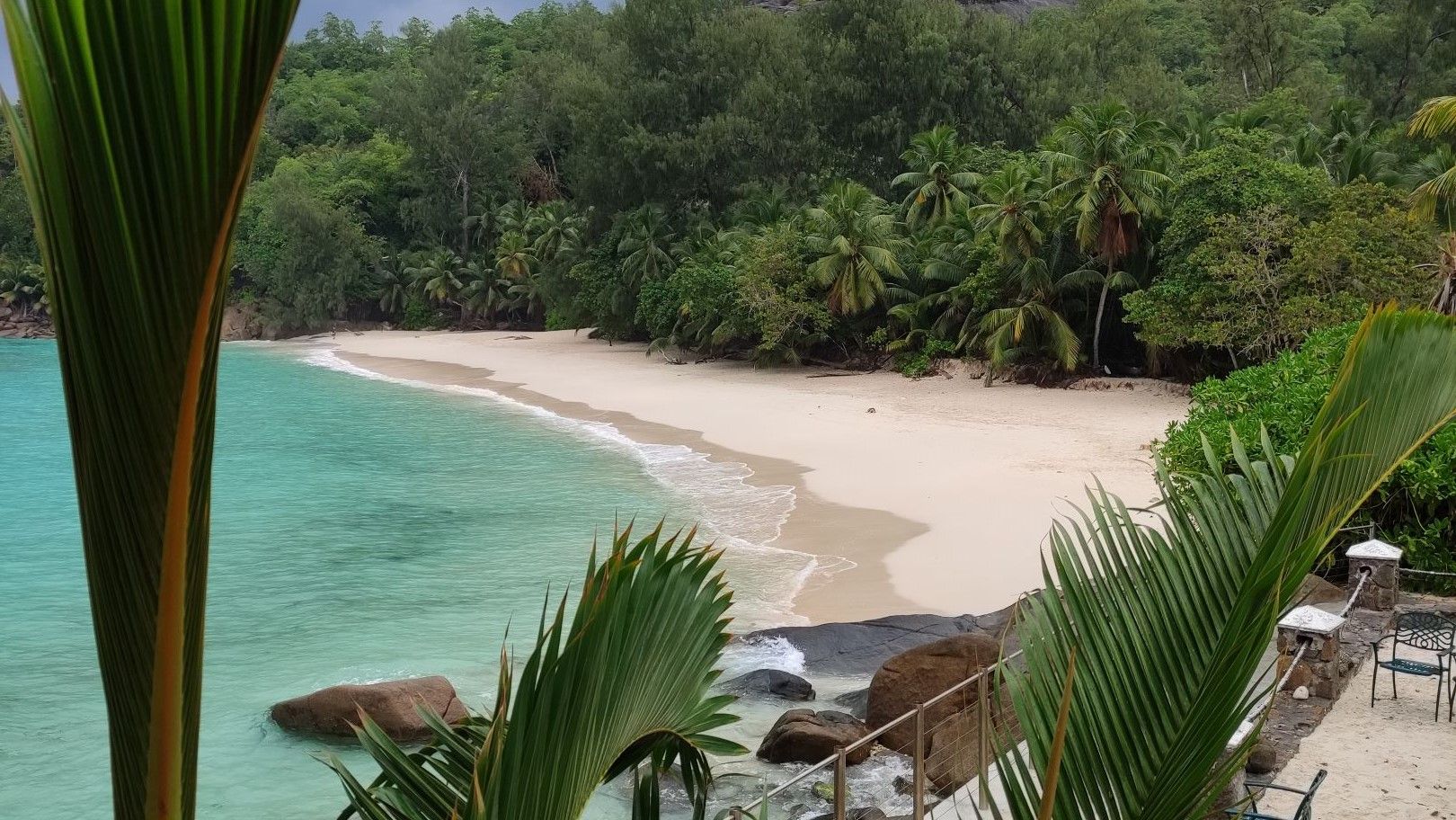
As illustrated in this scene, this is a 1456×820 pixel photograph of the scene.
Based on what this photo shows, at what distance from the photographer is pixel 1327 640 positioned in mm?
7617

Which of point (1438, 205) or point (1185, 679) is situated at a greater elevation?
point (1438, 205)

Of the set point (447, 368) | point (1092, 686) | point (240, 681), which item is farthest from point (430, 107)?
point (1092, 686)

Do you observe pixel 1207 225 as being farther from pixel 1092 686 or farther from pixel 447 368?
pixel 447 368

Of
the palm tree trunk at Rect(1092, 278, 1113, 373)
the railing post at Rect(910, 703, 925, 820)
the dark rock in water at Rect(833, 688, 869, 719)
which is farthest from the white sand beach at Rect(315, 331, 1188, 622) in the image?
the dark rock in water at Rect(833, 688, 869, 719)

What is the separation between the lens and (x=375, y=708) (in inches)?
372

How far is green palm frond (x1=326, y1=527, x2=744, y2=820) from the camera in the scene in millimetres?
1778

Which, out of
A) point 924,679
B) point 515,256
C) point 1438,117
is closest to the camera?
point 924,679

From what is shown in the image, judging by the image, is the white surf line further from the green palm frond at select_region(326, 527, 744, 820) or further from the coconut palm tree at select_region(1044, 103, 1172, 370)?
the green palm frond at select_region(326, 527, 744, 820)

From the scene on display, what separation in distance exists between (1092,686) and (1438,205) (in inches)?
971

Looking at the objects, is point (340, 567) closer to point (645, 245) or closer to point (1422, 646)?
point (1422, 646)

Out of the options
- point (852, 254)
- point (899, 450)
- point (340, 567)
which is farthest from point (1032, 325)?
point (340, 567)

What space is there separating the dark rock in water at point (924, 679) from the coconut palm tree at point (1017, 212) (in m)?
19.0

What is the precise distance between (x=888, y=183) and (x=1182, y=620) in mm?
39452

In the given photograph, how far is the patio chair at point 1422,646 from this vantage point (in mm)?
7414
